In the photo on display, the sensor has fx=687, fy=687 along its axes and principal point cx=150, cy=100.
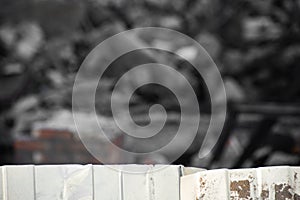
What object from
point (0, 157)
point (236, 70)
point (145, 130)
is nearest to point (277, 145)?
point (236, 70)

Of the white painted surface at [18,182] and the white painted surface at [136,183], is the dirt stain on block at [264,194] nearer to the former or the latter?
the white painted surface at [136,183]

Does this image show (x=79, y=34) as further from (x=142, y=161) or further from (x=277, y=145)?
(x=277, y=145)

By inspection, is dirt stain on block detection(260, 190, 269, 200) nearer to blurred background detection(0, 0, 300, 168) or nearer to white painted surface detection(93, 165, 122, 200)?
white painted surface detection(93, 165, 122, 200)

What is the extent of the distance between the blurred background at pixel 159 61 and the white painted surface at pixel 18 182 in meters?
1.71

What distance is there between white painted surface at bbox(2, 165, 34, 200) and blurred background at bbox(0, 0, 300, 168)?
5.61 feet

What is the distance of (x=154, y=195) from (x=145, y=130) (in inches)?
63.8

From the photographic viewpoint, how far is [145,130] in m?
2.47

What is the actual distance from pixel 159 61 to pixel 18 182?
184 cm

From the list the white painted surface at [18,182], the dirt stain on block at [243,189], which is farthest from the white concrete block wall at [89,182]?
the dirt stain on block at [243,189]

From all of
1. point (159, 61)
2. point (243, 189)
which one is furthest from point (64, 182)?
point (159, 61)

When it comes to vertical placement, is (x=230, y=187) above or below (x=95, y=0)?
below

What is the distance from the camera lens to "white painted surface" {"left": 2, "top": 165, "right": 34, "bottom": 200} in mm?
816

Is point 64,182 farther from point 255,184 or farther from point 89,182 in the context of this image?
point 255,184

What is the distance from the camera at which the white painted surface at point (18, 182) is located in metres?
0.82
